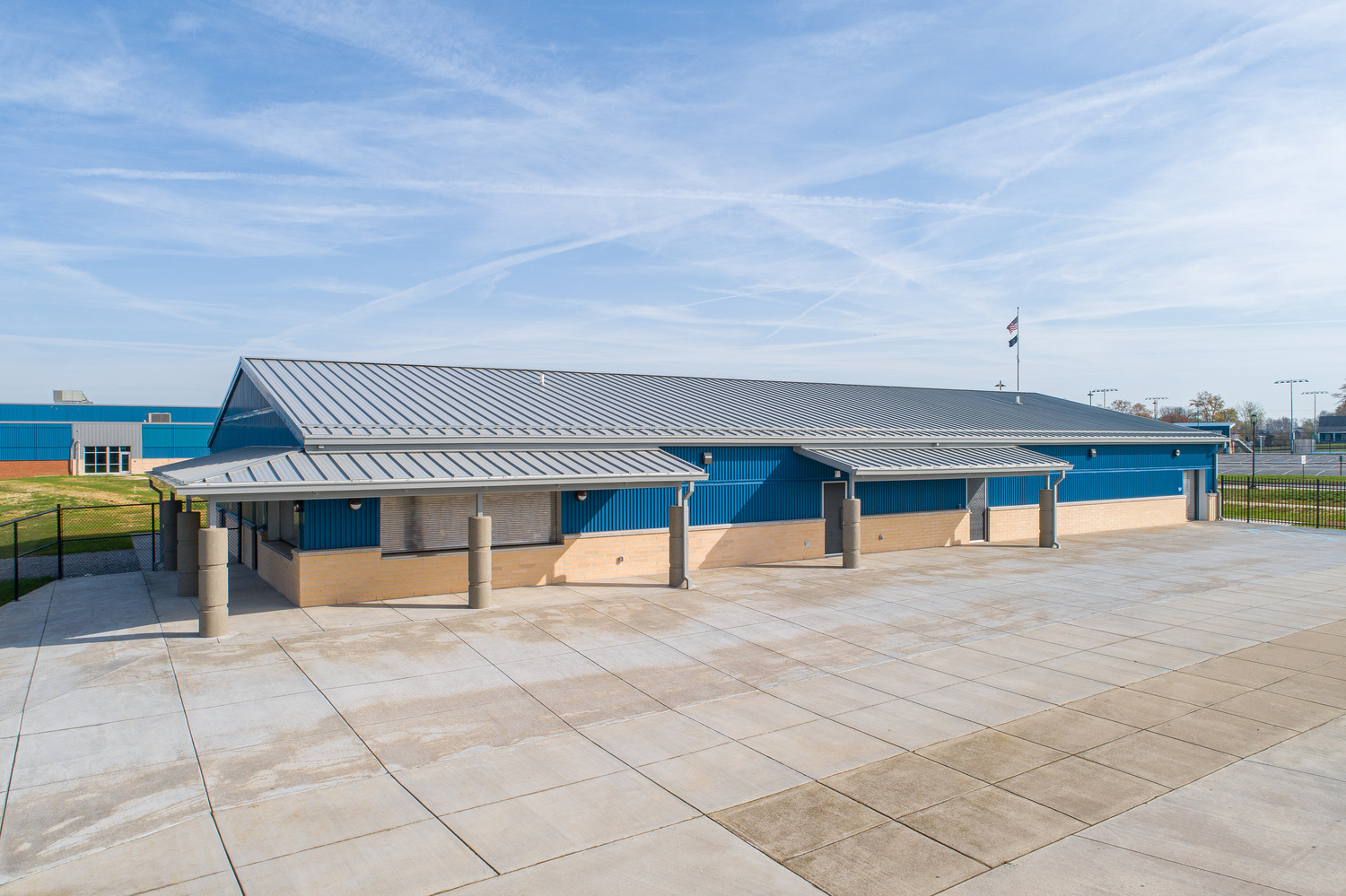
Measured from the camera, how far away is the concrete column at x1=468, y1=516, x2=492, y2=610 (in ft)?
53.0

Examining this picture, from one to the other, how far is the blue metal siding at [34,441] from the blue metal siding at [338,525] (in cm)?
5949

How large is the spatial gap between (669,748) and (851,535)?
13.2 metres

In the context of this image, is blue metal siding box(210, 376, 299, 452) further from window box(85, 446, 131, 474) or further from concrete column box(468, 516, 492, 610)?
window box(85, 446, 131, 474)

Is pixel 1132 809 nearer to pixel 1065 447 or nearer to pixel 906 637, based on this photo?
pixel 906 637

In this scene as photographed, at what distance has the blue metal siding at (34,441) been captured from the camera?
199 feet

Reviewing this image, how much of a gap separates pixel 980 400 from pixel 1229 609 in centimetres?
2102

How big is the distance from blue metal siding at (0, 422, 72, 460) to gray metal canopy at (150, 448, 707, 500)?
53.9m

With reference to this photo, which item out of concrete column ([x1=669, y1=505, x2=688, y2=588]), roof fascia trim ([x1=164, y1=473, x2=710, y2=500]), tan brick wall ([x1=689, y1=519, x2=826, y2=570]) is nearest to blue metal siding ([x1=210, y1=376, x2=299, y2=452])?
roof fascia trim ([x1=164, y1=473, x2=710, y2=500])

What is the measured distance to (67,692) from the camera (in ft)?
35.8

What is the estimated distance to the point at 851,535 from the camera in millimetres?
21594

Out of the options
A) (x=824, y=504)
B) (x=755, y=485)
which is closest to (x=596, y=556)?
(x=755, y=485)

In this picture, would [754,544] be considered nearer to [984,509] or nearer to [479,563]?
[479,563]

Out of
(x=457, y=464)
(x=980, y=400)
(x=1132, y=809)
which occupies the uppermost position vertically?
(x=980, y=400)

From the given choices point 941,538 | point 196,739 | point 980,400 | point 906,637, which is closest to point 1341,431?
point 980,400
